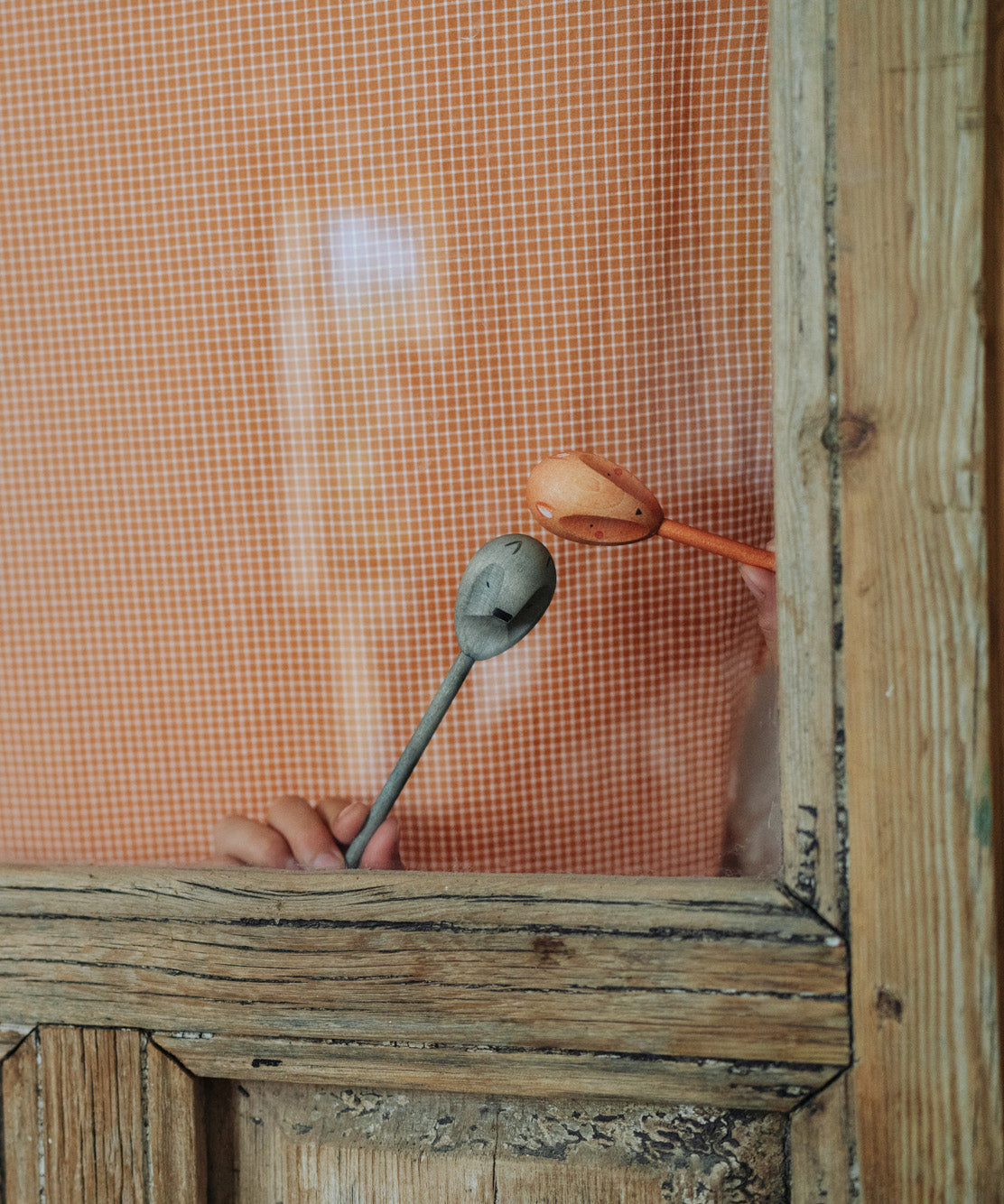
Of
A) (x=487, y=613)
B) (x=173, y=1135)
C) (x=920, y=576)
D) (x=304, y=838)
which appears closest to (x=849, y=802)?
(x=920, y=576)

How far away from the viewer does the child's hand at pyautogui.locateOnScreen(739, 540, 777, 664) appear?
516 millimetres

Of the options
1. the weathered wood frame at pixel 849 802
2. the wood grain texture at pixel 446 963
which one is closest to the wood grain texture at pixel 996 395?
the weathered wood frame at pixel 849 802

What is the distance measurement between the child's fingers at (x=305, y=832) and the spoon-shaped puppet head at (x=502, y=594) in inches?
5.8

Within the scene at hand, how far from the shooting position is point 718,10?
54cm

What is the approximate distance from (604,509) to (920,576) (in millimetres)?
172

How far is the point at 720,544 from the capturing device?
0.51 m

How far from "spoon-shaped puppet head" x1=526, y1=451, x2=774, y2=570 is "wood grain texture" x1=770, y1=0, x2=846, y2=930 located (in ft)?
0.23

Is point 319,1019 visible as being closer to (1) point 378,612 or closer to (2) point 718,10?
(1) point 378,612

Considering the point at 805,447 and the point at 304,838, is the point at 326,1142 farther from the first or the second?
the point at 805,447

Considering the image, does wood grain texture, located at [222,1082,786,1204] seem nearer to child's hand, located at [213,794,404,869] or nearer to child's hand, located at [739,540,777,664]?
child's hand, located at [213,794,404,869]

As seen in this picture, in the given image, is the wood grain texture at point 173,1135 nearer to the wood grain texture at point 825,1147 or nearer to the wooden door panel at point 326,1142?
the wooden door panel at point 326,1142

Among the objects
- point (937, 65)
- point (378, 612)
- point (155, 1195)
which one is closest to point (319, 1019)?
point (155, 1195)

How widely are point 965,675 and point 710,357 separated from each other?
26 centimetres

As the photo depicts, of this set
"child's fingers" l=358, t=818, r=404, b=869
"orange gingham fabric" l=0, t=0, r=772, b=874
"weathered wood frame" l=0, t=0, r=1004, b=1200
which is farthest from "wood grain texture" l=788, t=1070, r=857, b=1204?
"child's fingers" l=358, t=818, r=404, b=869
